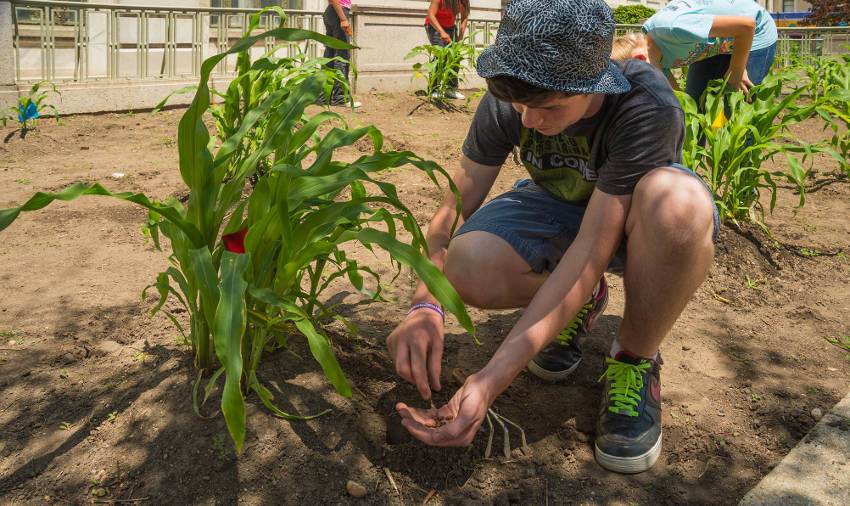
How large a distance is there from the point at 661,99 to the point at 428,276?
75cm

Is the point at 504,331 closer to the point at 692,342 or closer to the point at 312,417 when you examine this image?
the point at 692,342

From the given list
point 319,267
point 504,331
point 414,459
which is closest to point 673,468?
point 414,459

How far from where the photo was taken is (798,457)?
168 cm

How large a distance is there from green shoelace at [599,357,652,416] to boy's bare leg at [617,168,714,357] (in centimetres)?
10

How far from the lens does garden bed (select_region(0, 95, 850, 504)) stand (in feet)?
5.05

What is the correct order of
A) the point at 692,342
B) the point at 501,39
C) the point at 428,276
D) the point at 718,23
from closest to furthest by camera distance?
1. the point at 428,276
2. the point at 501,39
3. the point at 692,342
4. the point at 718,23

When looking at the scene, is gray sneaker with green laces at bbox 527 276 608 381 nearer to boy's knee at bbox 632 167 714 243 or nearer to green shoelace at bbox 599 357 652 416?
green shoelace at bbox 599 357 652 416

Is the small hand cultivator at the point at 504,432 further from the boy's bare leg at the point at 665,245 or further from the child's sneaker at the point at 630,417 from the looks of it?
the boy's bare leg at the point at 665,245

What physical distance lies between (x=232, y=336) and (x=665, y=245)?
1.01m

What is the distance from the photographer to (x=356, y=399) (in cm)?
177

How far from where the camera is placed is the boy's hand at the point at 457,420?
1.39m

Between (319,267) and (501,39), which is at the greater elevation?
(501,39)

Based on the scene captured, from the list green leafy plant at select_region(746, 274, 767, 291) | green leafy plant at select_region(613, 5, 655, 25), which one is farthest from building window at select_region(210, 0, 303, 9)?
green leafy plant at select_region(746, 274, 767, 291)

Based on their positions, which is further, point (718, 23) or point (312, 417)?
point (718, 23)
